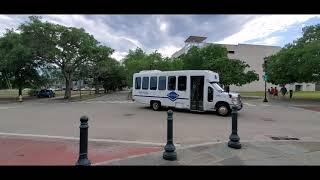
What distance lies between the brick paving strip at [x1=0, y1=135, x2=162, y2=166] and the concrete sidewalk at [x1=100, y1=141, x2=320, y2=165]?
0.82 m

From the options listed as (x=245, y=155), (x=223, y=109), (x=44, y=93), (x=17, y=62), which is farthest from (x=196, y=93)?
(x=44, y=93)

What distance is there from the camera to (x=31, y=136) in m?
11.2

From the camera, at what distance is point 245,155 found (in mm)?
8055

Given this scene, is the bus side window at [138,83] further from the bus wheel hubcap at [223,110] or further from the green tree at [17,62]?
the green tree at [17,62]

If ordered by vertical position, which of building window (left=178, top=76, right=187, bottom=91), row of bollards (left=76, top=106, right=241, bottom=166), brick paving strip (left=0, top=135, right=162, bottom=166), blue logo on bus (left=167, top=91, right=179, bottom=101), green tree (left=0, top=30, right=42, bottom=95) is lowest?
brick paving strip (left=0, top=135, right=162, bottom=166)

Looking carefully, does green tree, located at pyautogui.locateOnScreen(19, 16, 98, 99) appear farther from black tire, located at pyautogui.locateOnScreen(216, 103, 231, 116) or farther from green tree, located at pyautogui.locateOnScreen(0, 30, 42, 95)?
black tire, located at pyautogui.locateOnScreen(216, 103, 231, 116)

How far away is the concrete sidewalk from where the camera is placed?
7281 millimetres

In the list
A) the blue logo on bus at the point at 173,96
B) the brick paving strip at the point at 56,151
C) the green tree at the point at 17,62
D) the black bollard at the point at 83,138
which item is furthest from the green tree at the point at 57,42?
the black bollard at the point at 83,138

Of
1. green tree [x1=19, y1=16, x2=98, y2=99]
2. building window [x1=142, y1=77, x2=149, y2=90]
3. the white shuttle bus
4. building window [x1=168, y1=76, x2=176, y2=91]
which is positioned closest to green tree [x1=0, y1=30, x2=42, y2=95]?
green tree [x1=19, y1=16, x2=98, y2=99]

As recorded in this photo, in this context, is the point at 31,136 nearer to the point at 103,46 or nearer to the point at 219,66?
the point at 103,46

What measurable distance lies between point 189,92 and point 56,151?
507 inches
